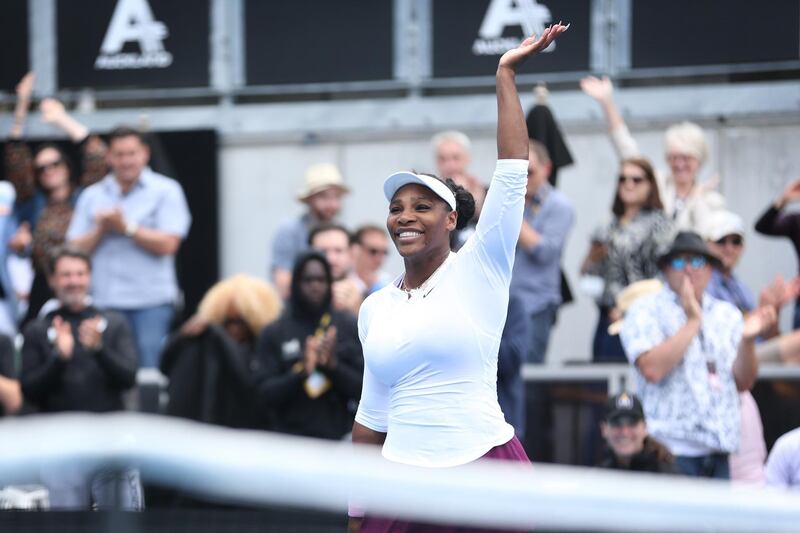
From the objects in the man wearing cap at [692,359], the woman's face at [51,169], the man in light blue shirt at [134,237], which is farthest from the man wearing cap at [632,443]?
the woman's face at [51,169]

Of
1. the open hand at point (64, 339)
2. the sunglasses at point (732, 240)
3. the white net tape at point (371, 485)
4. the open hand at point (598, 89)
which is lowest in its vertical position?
the open hand at point (64, 339)

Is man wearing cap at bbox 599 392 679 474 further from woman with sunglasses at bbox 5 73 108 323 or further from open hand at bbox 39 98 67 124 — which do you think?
A: open hand at bbox 39 98 67 124

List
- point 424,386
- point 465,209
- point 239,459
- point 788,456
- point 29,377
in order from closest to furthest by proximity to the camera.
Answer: point 239,459
point 424,386
point 465,209
point 788,456
point 29,377

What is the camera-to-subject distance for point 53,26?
11.0 metres

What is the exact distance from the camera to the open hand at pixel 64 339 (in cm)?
775

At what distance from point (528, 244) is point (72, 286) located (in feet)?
7.92

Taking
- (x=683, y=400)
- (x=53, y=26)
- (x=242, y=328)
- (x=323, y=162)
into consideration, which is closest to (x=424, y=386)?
(x=683, y=400)

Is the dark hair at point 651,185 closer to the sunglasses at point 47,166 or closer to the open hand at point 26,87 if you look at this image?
the sunglasses at point 47,166

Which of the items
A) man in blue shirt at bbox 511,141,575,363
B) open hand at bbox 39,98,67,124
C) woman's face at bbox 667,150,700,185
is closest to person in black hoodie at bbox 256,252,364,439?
man in blue shirt at bbox 511,141,575,363

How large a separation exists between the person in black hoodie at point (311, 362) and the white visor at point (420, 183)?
2.90 meters

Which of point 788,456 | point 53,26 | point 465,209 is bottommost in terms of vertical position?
point 788,456

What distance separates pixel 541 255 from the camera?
8.43 m

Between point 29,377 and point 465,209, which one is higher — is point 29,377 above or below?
below

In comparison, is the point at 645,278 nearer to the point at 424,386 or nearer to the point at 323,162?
the point at 323,162
